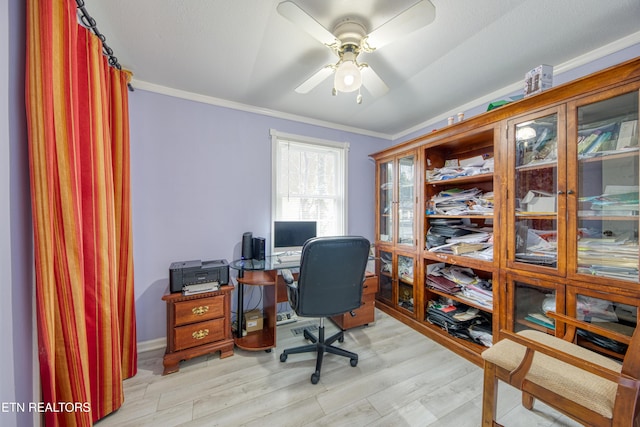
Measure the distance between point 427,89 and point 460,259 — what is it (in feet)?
5.10

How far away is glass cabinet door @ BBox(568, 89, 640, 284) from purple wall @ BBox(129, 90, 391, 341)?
2.40 meters

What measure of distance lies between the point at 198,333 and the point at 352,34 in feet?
7.79

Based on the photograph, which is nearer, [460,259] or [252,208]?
[460,259]

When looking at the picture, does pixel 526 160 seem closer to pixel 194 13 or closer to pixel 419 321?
pixel 419 321

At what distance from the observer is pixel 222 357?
6.42 feet

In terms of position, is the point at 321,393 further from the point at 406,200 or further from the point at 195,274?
the point at 406,200

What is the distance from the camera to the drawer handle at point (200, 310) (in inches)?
73.5

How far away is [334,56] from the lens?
67.1 inches

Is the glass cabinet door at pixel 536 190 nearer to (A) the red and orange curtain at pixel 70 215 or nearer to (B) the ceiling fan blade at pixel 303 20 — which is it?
(B) the ceiling fan blade at pixel 303 20

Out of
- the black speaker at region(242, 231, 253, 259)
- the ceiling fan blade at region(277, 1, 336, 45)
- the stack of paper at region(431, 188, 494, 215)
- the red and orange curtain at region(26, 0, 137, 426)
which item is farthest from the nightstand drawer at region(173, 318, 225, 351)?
the stack of paper at region(431, 188, 494, 215)

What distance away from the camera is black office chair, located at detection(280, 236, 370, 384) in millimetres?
1596

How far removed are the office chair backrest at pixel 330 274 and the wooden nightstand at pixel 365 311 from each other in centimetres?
67

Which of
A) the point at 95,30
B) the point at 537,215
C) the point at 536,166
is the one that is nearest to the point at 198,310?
the point at 95,30

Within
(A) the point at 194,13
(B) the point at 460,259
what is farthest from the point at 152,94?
(B) the point at 460,259
